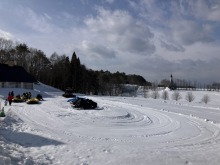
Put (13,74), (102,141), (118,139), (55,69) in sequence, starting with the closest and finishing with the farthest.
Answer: (102,141), (118,139), (13,74), (55,69)

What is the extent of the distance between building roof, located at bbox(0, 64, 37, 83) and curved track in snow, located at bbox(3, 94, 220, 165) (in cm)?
3934

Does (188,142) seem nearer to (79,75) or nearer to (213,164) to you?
(213,164)

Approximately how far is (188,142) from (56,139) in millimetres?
7977

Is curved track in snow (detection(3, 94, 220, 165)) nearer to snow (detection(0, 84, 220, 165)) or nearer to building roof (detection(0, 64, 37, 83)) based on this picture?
snow (detection(0, 84, 220, 165))

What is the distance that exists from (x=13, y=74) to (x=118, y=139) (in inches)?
2072

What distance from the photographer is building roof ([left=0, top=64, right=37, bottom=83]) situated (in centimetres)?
6284

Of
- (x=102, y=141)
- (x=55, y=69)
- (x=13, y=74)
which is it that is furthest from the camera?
(x=55, y=69)

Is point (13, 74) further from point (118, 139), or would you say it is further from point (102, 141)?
point (102, 141)

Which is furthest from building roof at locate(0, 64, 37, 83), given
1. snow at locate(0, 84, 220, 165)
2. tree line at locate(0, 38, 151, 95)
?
snow at locate(0, 84, 220, 165)

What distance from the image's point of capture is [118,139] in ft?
56.9

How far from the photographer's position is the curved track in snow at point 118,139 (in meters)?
12.7

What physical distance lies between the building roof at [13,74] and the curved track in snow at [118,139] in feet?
129

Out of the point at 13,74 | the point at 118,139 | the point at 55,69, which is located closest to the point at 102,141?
the point at 118,139

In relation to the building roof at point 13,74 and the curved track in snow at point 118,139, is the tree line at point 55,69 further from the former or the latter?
the curved track in snow at point 118,139
